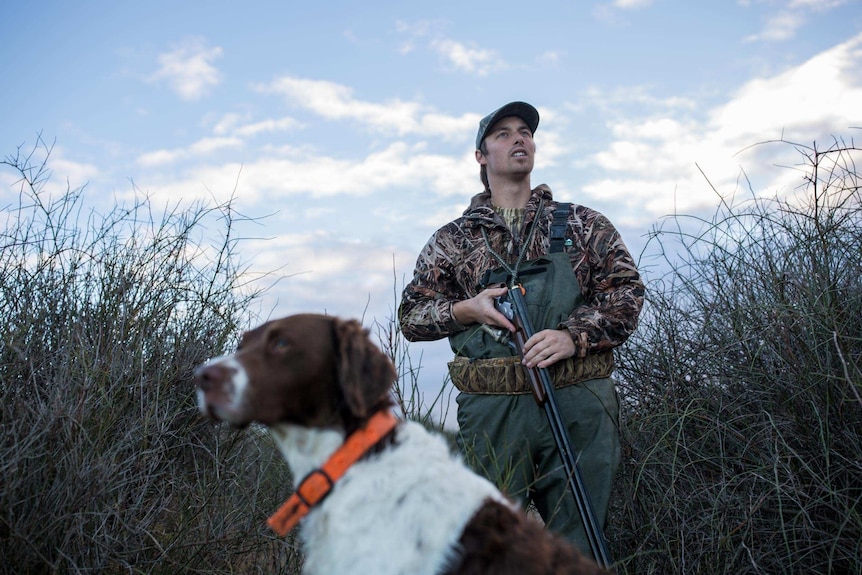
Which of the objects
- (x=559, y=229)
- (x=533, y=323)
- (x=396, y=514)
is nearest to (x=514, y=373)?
(x=533, y=323)

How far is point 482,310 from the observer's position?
429cm

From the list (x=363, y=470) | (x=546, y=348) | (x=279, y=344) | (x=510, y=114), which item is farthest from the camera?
(x=510, y=114)

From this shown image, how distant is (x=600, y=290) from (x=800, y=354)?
1.17 m

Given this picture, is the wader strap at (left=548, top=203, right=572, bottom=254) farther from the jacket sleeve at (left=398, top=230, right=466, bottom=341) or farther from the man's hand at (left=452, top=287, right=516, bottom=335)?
the jacket sleeve at (left=398, top=230, right=466, bottom=341)

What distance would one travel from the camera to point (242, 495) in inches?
181

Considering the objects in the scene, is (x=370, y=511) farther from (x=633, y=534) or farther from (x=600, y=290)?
(x=633, y=534)

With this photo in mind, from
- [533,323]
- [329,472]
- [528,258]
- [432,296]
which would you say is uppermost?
[528,258]

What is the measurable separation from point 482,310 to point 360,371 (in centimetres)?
197

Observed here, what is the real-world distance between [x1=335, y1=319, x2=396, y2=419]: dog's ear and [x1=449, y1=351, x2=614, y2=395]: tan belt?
6.27 ft

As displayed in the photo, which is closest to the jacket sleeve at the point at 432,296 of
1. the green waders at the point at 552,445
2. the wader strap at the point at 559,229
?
the green waders at the point at 552,445

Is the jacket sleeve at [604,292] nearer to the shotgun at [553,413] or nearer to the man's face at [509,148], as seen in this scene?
the shotgun at [553,413]

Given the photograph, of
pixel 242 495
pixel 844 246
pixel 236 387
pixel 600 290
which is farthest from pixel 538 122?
pixel 236 387

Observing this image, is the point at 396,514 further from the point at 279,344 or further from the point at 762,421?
the point at 762,421

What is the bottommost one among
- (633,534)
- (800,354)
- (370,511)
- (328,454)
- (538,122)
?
(633,534)
